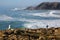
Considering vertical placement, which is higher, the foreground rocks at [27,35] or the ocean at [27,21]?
the foreground rocks at [27,35]

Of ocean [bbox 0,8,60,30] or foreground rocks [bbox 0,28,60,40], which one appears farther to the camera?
ocean [bbox 0,8,60,30]

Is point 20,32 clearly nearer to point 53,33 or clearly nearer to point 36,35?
point 36,35

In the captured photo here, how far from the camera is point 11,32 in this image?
283 inches

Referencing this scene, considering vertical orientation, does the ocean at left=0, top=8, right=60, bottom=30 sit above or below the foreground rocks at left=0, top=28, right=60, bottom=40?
below

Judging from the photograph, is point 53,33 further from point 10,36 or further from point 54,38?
point 10,36

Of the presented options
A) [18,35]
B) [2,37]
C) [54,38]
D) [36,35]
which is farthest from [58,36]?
[2,37]

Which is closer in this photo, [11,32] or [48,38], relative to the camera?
[48,38]

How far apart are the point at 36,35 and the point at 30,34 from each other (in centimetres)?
20

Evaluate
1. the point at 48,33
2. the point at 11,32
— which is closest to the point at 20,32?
the point at 11,32

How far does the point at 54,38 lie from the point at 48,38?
0.19 metres

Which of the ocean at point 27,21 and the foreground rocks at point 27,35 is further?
the ocean at point 27,21

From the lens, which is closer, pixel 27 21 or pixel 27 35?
pixel 27 35

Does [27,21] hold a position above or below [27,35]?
below

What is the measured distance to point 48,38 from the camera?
669 centimetres
